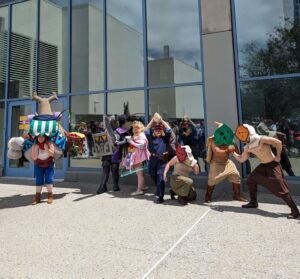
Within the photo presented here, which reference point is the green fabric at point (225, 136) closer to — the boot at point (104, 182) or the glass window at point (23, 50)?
the boot at point (104, 182)

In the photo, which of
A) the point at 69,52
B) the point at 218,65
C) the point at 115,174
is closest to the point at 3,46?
the point at 69,52

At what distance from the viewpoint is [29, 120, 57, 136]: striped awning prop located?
5.92 m

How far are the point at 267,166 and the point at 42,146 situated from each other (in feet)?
13.6

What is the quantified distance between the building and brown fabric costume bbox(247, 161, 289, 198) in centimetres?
170

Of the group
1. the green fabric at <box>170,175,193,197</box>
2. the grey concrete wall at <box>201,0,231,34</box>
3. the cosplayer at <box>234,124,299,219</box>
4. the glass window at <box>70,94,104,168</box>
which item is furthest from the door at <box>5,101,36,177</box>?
the cosplayer at <box>234,124,299,219</box>

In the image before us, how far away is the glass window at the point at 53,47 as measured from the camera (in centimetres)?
914

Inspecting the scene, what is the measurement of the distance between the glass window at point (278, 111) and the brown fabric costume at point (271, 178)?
1168 millimetres

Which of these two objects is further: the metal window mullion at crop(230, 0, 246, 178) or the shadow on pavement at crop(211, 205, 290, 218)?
the metal window mullion at crop(230, 0, 246, 178)

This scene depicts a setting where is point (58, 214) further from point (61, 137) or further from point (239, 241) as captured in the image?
point (239, 241)

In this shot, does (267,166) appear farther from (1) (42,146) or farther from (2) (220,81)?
(1) (42,146)

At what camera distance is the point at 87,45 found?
8805mm

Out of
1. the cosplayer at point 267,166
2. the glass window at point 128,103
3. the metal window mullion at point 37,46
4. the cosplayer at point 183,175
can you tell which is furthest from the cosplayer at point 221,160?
the metal window mullion at point 37,46

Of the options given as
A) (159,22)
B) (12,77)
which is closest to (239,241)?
(159,22)

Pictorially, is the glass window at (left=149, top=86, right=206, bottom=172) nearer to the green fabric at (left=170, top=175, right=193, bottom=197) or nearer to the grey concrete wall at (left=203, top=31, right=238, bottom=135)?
the grey concrete wall at (left=203, top=31, right=238, bottom=135)
